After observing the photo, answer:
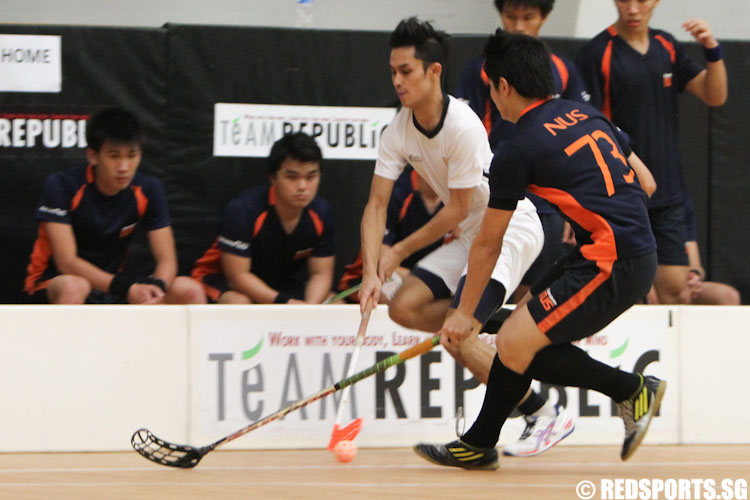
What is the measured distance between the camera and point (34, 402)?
15.1ft

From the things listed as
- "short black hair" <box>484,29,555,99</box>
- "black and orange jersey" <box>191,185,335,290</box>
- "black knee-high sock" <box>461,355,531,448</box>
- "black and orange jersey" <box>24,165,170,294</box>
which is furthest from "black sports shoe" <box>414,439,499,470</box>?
"black and orange jersey" <box>24,165,170,294</box>

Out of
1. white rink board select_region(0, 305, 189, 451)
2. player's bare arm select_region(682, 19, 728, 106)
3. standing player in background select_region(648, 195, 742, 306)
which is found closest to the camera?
white rink board select_region(0, 305, 189, 451)

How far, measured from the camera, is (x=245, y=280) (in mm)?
5297

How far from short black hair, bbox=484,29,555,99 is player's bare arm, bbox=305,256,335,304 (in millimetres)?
1887

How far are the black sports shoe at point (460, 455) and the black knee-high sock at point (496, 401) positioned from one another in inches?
1.3

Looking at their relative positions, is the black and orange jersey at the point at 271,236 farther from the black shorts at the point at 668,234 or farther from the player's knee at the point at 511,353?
the player's knee at the point at 511,353

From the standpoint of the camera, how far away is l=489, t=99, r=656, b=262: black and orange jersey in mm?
3689

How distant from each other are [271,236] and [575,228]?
1922 mm

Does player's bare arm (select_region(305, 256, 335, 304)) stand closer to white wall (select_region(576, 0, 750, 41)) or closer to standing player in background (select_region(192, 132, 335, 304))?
standing player in background (select_region(192, 132, 335, 304))

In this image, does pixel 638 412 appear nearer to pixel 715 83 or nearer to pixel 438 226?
pixel 438 226

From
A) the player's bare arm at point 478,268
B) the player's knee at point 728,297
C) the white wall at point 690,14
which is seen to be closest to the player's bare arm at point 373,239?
the player's bare arm at point 478,268

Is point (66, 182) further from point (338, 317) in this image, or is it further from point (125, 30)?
point (338, 317)

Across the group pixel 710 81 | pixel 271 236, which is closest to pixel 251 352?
pixel 271 236

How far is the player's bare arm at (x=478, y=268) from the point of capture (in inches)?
147
